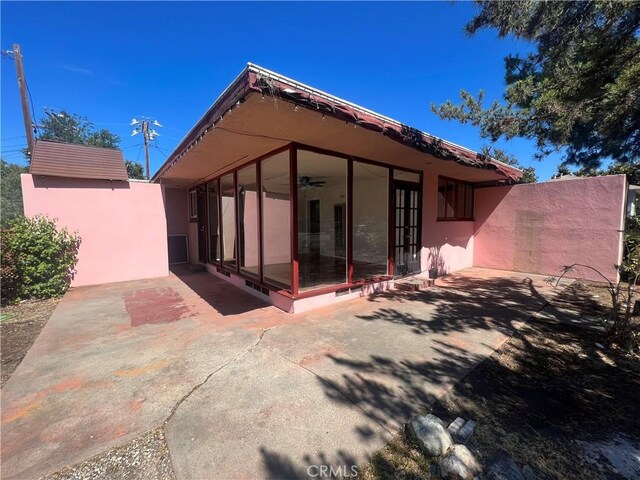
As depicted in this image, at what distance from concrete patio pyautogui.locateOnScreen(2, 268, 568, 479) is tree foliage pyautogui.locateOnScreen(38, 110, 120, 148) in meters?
33.2

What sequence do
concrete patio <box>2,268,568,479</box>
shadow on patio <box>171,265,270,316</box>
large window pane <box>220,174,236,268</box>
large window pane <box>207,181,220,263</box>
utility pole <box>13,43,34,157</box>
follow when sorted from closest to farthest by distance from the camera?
concrete patio <box>2,268,568,479</box> < shadow on patio <box>171,265,270,316</box> < large window pane <box>220,174,236,268</box> < large window pane <box>207,181,220,263</box> < utility pole <box>13,43,34,157</box>

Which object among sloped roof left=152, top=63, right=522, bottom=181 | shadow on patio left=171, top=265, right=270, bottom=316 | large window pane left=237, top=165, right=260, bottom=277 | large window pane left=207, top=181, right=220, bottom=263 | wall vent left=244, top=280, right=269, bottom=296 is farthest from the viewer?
large window pane left=207, top=181, right=220, bottom=263

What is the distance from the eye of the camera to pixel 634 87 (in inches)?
146

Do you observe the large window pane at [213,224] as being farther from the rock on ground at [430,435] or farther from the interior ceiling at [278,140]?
the rock on ground at [430,435]

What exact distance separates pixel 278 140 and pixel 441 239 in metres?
4.94

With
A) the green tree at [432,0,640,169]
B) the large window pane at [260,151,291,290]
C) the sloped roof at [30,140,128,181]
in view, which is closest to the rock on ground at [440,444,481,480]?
the large window pane at [260,151,291,290]

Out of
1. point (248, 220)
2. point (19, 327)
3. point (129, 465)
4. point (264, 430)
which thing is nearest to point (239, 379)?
point (264, 430)

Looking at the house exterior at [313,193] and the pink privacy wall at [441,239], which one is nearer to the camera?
the house exterior at [313,193]

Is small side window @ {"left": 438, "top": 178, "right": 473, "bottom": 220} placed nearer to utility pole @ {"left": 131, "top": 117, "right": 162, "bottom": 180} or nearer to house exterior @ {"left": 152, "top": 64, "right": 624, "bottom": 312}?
house exterior @ {"left": 152, "top": 64, "right": 624, "bottom": 312}

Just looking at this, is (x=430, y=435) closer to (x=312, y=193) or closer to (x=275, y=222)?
(x=275, y=222)

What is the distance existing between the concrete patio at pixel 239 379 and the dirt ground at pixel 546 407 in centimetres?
17

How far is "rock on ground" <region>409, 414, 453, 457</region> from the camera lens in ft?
5.17

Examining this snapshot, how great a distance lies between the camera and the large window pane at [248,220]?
5.19 m

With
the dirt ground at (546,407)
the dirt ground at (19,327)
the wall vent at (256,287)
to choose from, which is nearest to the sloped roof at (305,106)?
the wall vent at (256,287)
